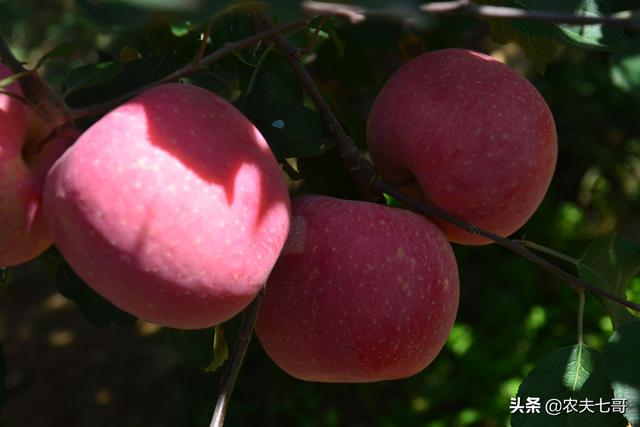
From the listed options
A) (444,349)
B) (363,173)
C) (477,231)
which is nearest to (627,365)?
(477,231)

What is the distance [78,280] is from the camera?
0.93 metres

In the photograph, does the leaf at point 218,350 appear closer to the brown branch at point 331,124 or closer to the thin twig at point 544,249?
the brown branch at point 331,124

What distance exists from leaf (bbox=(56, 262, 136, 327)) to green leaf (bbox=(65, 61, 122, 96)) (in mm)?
351

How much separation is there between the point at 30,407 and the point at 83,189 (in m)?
2.15

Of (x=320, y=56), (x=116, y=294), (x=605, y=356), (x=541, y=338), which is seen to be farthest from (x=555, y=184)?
(x=116, y=294)

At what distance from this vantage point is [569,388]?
0.80 metres

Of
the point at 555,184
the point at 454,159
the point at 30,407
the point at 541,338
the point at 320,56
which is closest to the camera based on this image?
the point at 454,159

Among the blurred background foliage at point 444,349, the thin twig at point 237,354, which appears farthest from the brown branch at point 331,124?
the blurred background foliage at point 444,349

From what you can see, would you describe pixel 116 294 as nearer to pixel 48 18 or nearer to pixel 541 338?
pixel 541 338

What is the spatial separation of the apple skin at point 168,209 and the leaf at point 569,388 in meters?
0.35

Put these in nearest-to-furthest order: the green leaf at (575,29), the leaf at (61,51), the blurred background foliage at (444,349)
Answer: the leaf at (61,51) < the green leaf at (575,29) < the blurred background foliage at (444,349)

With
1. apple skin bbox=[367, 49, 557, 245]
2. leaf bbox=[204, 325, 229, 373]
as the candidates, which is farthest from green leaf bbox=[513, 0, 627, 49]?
leaf bbox=[204, 325, 229, 373]

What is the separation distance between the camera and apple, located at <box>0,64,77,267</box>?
1.94 ft

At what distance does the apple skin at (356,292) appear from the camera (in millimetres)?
695
